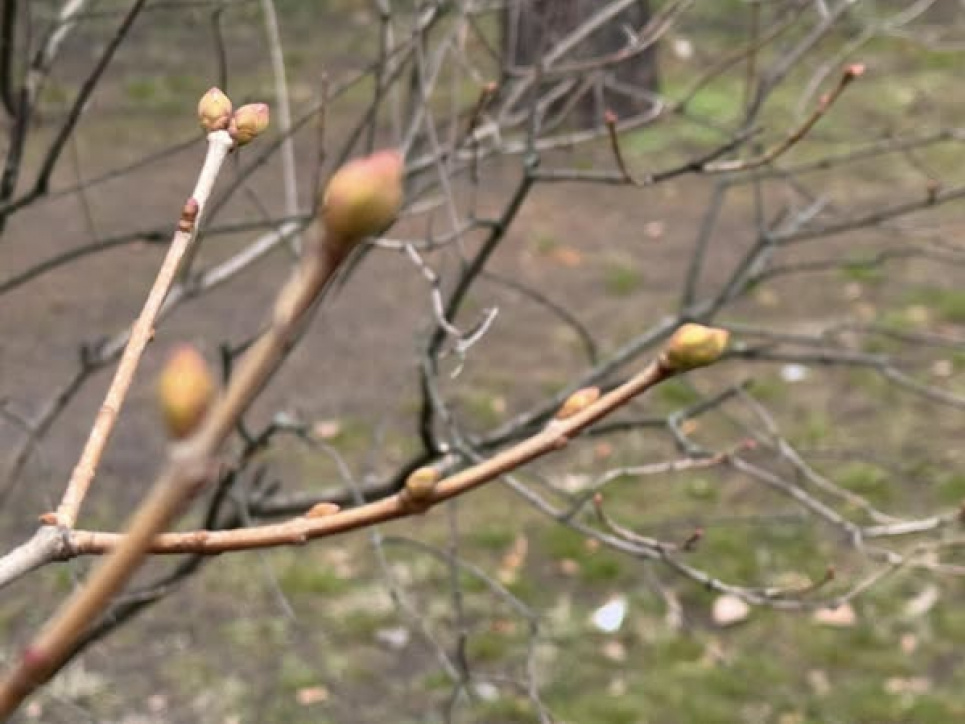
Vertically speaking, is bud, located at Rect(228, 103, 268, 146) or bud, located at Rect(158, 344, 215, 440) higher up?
bud, located at Rect(158, 344, 215, 440)

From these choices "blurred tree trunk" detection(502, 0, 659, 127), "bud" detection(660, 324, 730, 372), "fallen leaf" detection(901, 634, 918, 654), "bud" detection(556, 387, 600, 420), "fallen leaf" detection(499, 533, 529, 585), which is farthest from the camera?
"blurred tree trunk" detection(502, 0, 659, 127)

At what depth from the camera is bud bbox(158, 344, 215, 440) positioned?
45 cm

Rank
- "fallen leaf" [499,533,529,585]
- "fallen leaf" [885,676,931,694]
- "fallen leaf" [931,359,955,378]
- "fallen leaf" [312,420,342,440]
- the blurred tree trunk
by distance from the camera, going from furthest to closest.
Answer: the blurred tree trunk < "fallen leaf" [931,359,955,378] < "fallen leaf" [312,420,342,440] < "fallen leaf" [499,533,529,585] < "fallen leaf" [885,676,931,694]

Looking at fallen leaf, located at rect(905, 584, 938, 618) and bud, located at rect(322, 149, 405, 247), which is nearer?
bud, located at rect(322, 149, 405, 247)

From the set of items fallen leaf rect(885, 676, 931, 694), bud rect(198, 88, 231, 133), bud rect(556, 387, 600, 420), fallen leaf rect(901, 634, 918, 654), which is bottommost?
fallen leaf rect(901, 634, 918, 654)

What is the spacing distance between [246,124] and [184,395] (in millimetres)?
434

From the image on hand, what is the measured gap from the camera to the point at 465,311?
6660 millimetres

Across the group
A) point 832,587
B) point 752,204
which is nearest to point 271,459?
point 832,587

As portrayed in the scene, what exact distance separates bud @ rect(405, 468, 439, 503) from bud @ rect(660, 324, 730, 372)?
0.45 ft

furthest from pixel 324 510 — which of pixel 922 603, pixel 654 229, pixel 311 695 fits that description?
pixel 654 229

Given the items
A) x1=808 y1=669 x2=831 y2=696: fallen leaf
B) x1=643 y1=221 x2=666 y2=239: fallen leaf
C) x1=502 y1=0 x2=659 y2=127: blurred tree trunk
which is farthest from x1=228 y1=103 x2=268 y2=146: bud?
x1=643 y1=221 x2=666 y2=239: fallen leaf

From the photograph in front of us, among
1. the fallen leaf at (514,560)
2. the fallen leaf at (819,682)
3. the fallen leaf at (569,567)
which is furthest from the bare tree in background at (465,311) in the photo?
the fallen leaf at (819,682)

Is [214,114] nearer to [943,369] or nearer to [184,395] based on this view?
[184,395]

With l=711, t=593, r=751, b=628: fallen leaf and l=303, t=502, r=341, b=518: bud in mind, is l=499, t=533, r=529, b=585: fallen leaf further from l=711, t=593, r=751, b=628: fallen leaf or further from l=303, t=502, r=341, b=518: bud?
l=303, t=502, r=341, b=518: bud
